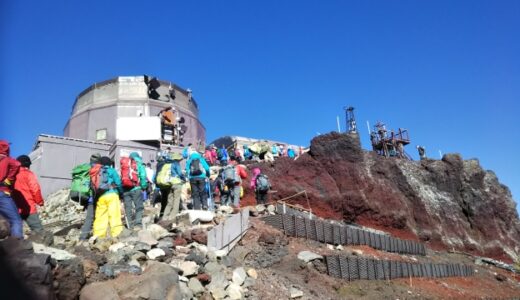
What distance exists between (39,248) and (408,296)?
887 cm

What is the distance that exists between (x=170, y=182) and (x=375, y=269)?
6088 millimetres

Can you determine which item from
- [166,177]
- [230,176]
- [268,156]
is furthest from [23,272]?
[268,156]

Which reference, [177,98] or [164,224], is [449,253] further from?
[177,98]

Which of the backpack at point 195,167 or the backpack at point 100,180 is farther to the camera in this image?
the backpack at point 195,167

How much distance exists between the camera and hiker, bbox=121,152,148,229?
9.20m

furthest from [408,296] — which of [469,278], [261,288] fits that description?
[469,278]

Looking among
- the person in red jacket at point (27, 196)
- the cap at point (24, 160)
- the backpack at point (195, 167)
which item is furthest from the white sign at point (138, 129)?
the person in red jacket at point (27, 196)

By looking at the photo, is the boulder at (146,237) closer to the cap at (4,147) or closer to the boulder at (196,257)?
the boulder at (196,257)

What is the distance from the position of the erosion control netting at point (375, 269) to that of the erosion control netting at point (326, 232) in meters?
1.40

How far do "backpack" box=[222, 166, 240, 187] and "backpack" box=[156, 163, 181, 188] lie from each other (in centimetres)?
266

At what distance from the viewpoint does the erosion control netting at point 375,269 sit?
1023 centimetres

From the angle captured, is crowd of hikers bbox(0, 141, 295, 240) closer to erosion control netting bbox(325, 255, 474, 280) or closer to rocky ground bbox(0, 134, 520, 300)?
rocky ground bbox(0, 134, 520, 300)

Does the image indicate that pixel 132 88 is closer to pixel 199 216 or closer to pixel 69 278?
pixel 199 216

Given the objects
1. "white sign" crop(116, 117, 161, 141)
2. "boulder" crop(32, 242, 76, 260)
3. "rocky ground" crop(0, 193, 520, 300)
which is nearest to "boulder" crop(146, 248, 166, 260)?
"rocky ground" crop(0, 193, 520, 300)
